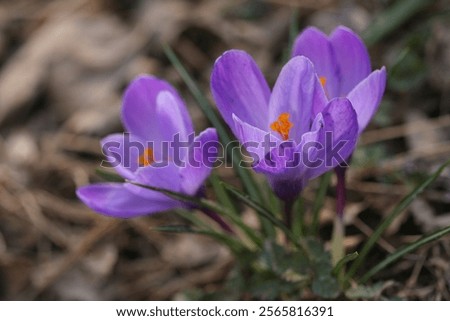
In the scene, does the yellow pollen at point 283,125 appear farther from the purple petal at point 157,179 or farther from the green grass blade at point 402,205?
the green grass blade at point 402,205

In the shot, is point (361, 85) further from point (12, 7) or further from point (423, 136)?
point (12, 7)

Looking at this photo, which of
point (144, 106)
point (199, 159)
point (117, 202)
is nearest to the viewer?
point (199, 159)

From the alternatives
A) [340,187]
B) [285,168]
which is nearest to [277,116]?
[285,168]

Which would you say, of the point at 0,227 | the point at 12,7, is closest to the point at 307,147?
the point at 0,227

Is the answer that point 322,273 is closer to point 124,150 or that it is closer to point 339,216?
point 339,216

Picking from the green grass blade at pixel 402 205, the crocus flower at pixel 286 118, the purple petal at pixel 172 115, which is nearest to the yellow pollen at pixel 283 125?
the crocus flower at pixel 286 118
